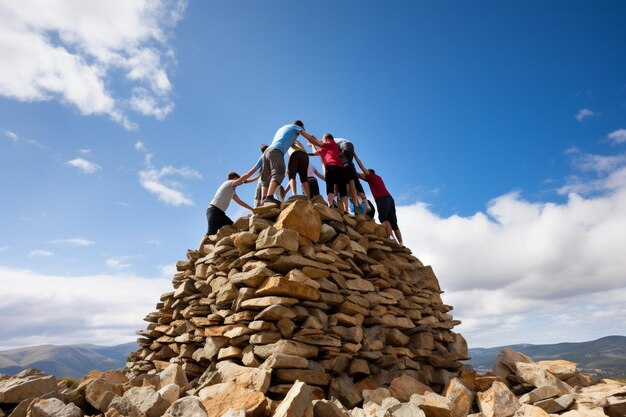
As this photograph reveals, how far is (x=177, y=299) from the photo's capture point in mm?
8586

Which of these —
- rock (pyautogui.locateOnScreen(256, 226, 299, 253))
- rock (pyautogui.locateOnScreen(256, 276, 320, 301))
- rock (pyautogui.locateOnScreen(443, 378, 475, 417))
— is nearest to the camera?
rock (pyautogui.locateOnScreen(443, 378, 475, 417))

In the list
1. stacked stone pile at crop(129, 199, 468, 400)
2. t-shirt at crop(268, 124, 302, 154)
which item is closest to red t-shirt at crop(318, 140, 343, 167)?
t-shirt at crop(268, 124, 302, 154)

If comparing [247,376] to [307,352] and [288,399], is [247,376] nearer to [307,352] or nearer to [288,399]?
[307,352]

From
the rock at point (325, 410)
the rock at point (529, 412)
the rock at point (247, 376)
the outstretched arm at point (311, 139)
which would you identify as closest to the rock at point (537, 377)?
the rock at point (529, 412)

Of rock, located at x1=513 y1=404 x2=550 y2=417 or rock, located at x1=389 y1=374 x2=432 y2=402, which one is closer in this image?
rock, located at x1=513 y1=404 x2=550 y2=417

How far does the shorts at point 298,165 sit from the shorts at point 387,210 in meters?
2.27

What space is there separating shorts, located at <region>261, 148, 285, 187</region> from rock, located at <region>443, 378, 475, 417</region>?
507 cm

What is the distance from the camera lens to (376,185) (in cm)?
1046

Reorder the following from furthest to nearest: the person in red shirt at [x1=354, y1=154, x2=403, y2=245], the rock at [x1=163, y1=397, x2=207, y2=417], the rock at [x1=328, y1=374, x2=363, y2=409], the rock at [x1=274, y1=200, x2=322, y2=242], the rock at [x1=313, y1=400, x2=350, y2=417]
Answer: the person in red shirt at [x1=354, y1=154, x2=403, y2=245]
the rock at [x1=274, y1=200, x2=322, y2=242]
the rock at [x1=328, y1=374, x2=363, y2=409]
the rock at [x1=313, y1=400, x2=350, y2=417]
the rock at [x1=163, y1=397, x2=207, y2=417]

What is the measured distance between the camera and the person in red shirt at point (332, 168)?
926cm

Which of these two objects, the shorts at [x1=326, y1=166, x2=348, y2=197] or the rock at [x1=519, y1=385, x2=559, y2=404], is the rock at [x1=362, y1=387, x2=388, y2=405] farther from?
the shorts at [x1=326, y1=166, x2=348, y2=197]

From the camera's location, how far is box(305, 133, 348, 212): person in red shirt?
926 centimetres

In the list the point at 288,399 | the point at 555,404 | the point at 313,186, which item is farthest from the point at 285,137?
the point at 555,404

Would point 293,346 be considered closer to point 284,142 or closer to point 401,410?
point 401,410
